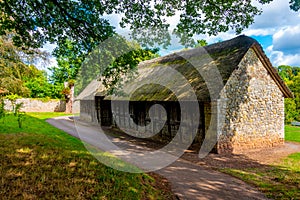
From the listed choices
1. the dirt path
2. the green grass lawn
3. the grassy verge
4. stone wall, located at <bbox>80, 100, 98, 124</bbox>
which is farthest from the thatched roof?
stone wall, located at <bbox>80, 100, 98, 124</bbox>

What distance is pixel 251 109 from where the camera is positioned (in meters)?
11.9

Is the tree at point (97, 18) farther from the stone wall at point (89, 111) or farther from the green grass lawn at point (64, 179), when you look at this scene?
the stone wall at point (89, 111)

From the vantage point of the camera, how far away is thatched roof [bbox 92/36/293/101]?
11.0 meters

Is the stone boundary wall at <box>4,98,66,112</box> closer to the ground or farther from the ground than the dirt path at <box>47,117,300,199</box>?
farther from the ground

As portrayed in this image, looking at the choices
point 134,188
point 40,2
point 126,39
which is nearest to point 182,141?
point 126,39

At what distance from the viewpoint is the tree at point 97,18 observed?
748 cm

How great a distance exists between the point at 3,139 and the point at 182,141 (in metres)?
7.94

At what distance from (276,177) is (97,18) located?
7764 mm

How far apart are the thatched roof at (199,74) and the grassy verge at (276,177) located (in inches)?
135

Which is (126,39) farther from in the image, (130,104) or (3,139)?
(130,104)

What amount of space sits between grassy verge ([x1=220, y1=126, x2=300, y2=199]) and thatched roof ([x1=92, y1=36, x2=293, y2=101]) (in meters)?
3.43

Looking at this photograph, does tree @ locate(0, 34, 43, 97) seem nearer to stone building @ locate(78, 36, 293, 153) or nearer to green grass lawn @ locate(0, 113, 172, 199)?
stone building @ locate(78, 36, 293, 153)

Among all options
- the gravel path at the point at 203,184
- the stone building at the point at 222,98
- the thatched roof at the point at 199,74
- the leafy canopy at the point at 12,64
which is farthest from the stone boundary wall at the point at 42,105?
Result: the gravel path at the point at 203,184

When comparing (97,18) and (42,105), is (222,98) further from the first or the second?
(42,105)
